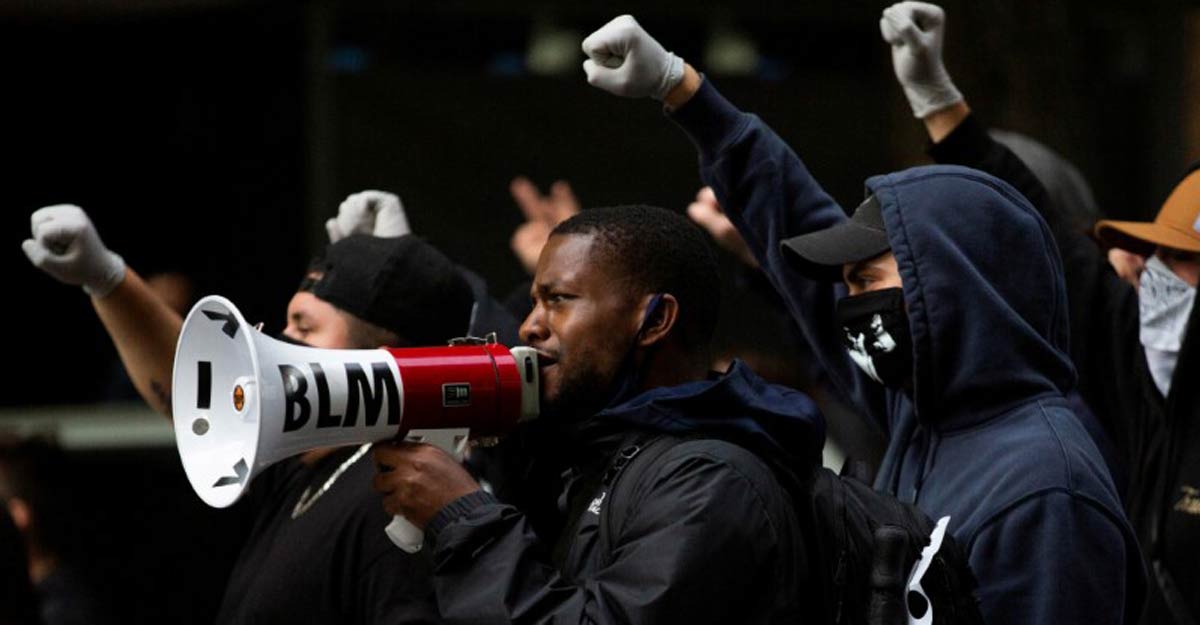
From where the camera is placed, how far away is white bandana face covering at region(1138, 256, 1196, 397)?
188 inches

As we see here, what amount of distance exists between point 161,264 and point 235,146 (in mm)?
684

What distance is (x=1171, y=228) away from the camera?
4836 mm

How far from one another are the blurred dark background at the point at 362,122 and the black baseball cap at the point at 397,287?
4.10m

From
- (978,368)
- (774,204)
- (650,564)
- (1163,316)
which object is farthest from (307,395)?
(1163,316)

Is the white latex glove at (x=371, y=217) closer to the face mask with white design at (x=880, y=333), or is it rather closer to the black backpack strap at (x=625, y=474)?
the face mask with white design at (x=880, y=333)

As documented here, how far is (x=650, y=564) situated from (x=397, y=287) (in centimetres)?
178

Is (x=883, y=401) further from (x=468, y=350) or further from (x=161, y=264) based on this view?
(x=161, y=264)

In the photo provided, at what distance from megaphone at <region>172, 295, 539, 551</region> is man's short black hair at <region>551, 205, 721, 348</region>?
0.82 feet

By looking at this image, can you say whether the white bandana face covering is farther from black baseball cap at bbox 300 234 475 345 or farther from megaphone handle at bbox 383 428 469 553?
megaphone handle at bbox 383 428 469 553

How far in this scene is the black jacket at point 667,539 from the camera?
3066 mm

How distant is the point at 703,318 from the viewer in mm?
3570

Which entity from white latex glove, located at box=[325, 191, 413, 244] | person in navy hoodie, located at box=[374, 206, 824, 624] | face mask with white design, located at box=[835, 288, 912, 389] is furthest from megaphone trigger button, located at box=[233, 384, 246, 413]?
white latex glove, located at box=[325, 191, 413, 244]

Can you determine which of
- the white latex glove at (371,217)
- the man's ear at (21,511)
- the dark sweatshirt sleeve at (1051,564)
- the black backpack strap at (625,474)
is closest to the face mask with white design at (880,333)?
the dark sweatshirt sleeve at (1051,564)

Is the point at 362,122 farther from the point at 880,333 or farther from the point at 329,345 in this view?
the point at 880,333
